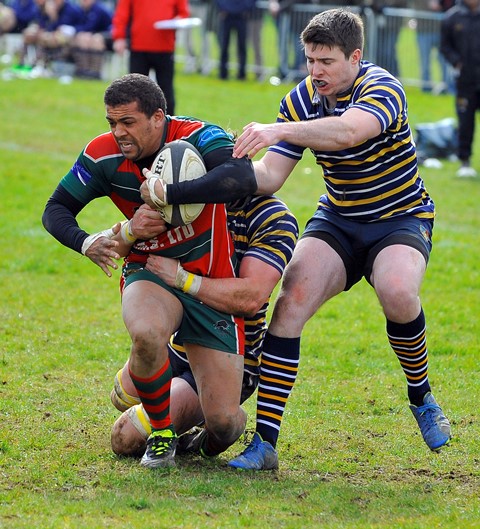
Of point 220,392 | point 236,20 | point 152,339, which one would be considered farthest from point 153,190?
point 236,20

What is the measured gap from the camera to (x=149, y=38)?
14.3 meters

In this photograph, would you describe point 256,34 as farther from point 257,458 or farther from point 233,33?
point 257,458

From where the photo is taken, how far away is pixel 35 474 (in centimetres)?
495

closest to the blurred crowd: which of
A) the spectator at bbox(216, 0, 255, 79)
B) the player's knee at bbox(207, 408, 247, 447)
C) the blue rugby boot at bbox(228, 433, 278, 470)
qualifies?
the spectator at bbox(216, 0, 255, 79)

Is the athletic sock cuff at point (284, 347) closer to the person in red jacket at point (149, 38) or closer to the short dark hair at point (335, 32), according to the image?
the short dark hair at point (335, 32)

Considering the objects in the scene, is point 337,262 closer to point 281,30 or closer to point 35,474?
point 35,474

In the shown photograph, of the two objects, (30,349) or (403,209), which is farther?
(30,349)

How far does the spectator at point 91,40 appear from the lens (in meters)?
21.1

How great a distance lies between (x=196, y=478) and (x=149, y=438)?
0.34 metres

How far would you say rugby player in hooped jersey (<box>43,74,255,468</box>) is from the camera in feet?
16.5

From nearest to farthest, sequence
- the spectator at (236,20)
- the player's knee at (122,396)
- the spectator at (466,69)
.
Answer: the player's knee at (122,396)
the spectator at (466,69)
the spectator at (236,20)

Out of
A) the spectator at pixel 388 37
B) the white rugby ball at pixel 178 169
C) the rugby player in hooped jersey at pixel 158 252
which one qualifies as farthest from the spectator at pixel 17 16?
the white rugby ball at pixel 178 169

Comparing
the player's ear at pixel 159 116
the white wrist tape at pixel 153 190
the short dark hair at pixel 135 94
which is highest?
the short dark hair at pixel 135 94

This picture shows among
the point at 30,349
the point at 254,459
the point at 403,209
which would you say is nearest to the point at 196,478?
the point at 254,459
